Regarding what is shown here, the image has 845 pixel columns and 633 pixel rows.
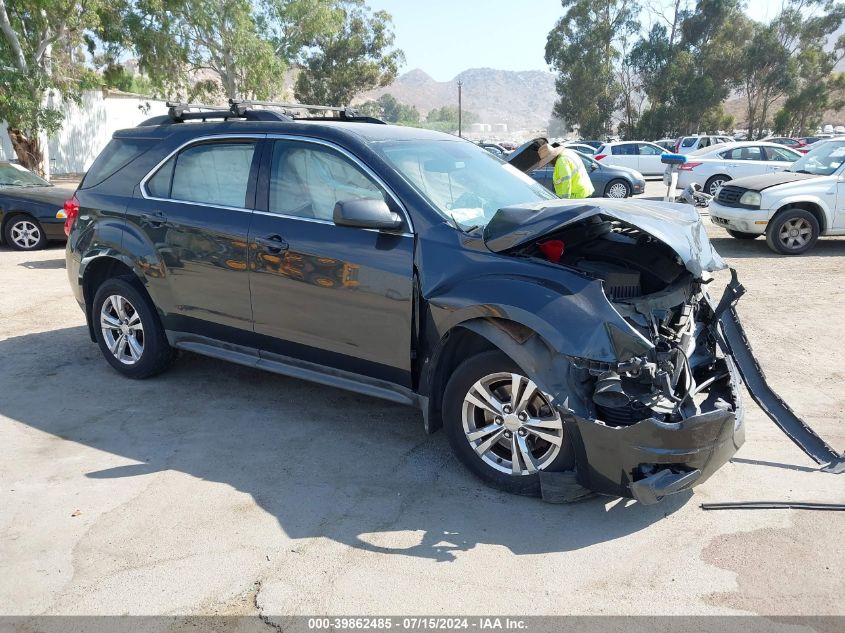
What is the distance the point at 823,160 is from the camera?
37.4 feet

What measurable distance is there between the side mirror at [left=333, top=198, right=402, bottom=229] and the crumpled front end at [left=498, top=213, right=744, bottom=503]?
29.2 inches

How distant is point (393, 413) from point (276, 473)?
1.10 m

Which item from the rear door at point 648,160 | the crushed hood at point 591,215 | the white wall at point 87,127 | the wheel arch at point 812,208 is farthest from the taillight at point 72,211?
the white wall at point 87,127

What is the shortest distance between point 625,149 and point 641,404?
28002mm

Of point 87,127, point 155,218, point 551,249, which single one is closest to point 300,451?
point 551,249

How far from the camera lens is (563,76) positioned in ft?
188

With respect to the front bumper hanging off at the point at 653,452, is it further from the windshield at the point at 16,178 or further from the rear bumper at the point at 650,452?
the windshield at the point at 16,178

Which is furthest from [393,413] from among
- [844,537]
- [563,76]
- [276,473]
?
[563,76]

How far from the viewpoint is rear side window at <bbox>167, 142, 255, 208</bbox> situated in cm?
486

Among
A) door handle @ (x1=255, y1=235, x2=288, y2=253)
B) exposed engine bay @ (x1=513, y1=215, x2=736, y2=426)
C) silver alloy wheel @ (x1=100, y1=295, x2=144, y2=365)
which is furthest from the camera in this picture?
silver alloy wheel @ (x1=100, y1=295, x2=144, y2=365)

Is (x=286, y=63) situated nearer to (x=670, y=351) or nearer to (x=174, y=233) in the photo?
(x=174, y=233)

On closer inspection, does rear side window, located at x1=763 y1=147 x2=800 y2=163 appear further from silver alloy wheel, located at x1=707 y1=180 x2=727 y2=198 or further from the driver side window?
the driver side window

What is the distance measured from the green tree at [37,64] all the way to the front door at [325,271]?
17.5 m

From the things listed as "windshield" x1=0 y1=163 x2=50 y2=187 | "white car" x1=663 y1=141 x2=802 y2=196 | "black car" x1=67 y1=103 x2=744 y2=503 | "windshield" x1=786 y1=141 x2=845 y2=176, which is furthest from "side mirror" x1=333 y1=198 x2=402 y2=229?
"white car" x1=663 y1=141 x2=802 y2=196
